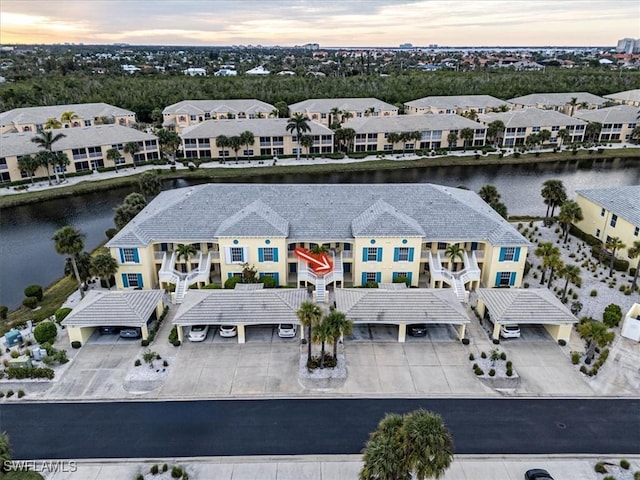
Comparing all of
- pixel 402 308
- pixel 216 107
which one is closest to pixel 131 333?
pixel 402 308

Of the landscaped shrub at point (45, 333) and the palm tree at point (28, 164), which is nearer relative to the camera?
the landscaped shrub at point (45, 333)

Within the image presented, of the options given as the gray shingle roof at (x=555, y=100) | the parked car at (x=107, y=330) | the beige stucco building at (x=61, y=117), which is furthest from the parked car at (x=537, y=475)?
the gray shingle roof at (x=555, y=100)

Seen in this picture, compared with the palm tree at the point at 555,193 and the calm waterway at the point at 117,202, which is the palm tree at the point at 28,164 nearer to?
the calm waterway at the point at 117,202

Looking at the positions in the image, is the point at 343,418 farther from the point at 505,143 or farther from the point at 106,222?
Answer: the point at 505,143

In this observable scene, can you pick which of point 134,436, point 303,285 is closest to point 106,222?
point 303,285

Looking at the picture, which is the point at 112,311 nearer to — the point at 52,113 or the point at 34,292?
the point at 34,292
